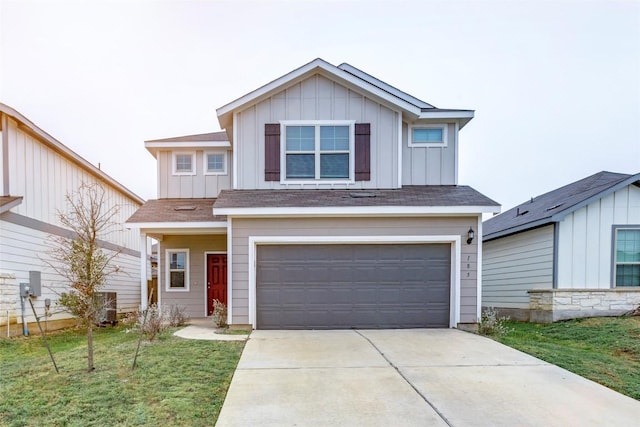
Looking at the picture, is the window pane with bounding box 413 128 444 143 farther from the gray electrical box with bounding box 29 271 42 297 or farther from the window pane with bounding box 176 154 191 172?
the gray electrical box with bounding box 29 271 42 297

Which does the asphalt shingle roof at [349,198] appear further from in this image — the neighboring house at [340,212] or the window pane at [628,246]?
the window pane at [628,246]

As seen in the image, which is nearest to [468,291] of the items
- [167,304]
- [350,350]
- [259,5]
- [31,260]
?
[350,350]

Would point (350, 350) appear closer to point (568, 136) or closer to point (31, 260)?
point (31, 260)

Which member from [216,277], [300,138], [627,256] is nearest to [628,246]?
[627,256]

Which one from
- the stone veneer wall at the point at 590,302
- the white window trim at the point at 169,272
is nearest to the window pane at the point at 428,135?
the stone veneer wall at the point at 590,302

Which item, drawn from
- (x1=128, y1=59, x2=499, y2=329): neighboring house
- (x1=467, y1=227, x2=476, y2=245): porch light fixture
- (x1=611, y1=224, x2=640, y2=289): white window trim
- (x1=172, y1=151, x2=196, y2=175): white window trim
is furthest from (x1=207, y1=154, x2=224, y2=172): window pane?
(x1=611, y1=224, x2=640, y2=289): white window trim

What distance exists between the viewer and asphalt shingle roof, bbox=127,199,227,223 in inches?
355

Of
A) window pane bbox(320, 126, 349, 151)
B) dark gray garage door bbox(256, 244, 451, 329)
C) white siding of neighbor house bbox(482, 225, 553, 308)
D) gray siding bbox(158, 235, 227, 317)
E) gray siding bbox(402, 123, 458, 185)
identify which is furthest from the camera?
gray siding bbox(158, 235, 227, 317)

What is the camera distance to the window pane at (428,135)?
31.8 ft

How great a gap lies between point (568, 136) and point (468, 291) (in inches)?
708

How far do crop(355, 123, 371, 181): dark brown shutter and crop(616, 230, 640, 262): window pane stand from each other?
6.97 m

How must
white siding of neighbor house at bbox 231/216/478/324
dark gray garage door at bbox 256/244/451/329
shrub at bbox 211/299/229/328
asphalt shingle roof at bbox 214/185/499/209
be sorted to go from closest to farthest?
1. asphalt shingle roof at bbox 214/185/499/209
2. white siding of neighbor house at bbox 231/216/478/324
3. dark gray garage door at bbox 256/244/451/329
4. shrub at bbox 211/299/229/328

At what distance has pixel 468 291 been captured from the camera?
8.09 metres

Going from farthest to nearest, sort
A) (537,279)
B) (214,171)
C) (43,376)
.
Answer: (214,171)
(537,279)
(43,376)
